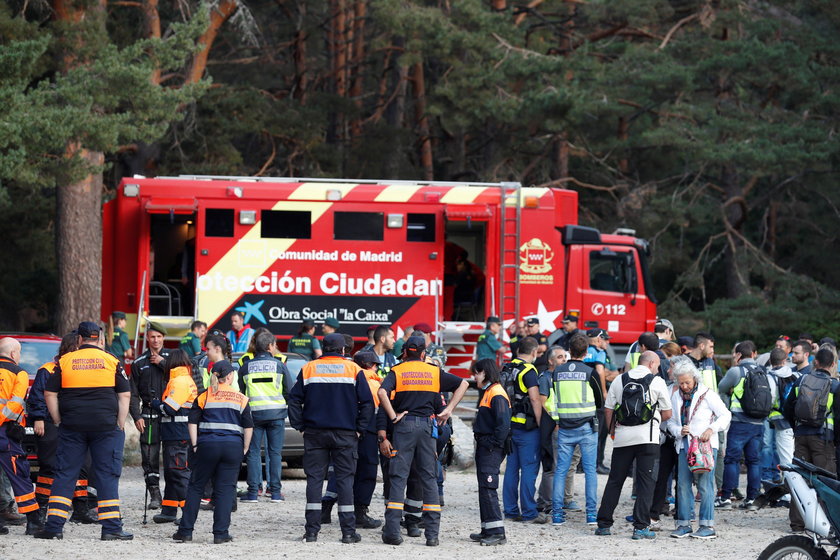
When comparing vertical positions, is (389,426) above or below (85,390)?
below

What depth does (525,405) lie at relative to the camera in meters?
11.1

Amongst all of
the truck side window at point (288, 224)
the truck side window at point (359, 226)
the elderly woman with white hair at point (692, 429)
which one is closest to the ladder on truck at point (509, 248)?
the truck side window at point (359, 226)

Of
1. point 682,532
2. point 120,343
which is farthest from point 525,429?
point 120,343

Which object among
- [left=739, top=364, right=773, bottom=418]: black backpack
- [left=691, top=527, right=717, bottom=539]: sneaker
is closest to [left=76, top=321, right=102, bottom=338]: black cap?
[left=691, top=527, right=717, bottom=539]: sneaker

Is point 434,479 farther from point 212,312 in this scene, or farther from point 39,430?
point 212,312

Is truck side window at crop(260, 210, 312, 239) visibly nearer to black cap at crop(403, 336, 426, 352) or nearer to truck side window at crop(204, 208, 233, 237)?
truck side window at crop(204, 208, 233, 237)

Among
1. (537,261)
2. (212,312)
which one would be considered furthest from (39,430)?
(537,261)

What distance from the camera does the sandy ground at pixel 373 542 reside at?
30.8 feet

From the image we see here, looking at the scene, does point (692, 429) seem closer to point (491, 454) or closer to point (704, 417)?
point (704, 417)

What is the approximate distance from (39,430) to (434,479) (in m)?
3.35

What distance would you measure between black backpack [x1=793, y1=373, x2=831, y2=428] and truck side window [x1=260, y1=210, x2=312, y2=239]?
8286 millimetres

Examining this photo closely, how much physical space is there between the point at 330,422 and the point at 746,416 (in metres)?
4.51

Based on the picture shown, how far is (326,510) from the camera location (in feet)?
35.7

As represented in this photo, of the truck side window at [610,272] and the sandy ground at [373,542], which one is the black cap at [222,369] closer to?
the sandy ground at [373,542]
